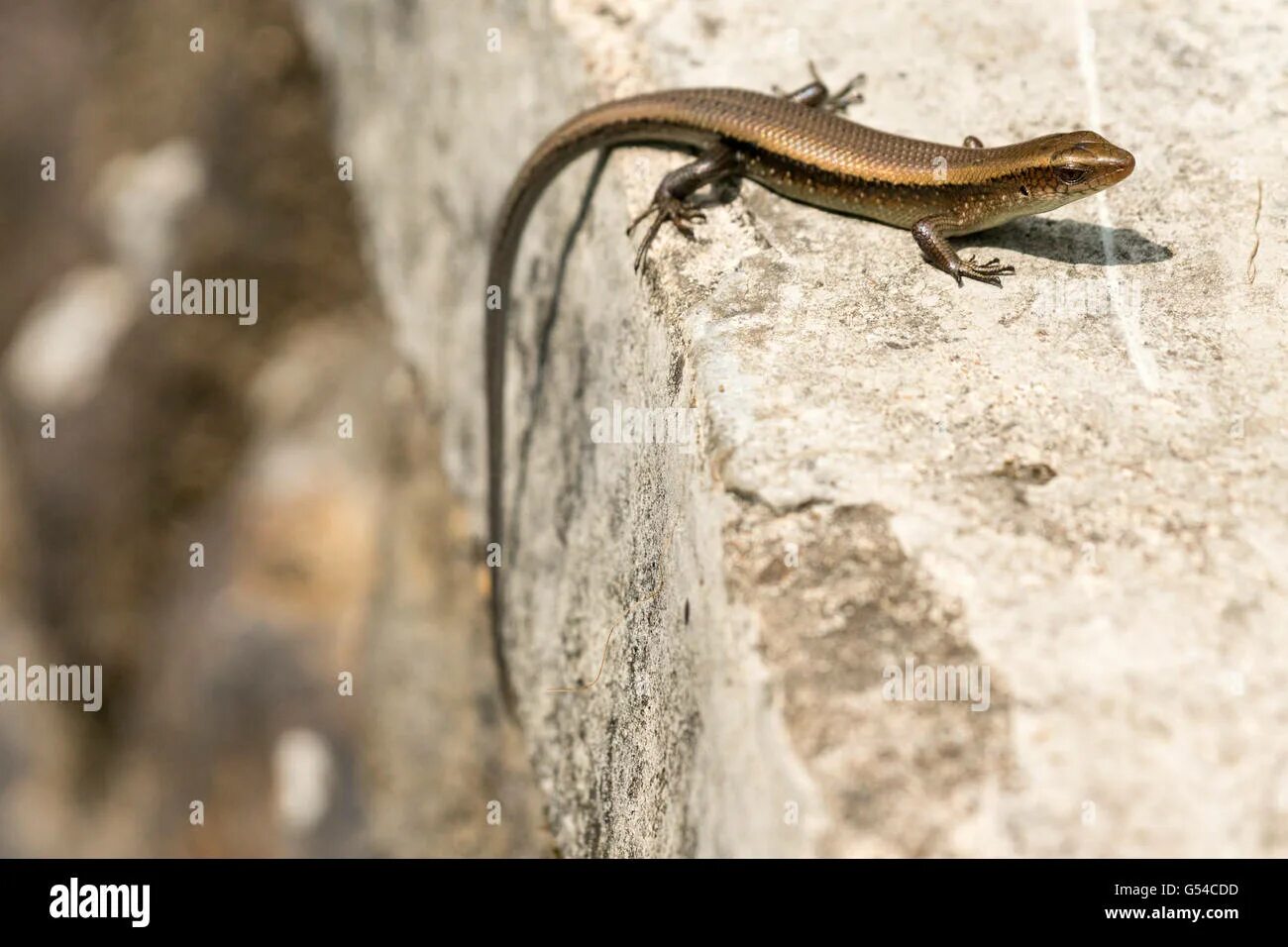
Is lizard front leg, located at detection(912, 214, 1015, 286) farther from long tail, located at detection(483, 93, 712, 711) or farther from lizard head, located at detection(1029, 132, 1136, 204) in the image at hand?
long tail, located at detection(483, 93, 712, 711)

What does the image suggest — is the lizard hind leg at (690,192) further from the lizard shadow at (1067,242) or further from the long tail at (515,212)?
the lizard shadow at (1067,242)

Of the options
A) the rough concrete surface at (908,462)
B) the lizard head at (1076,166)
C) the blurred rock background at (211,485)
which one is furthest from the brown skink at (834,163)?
the blurred rock background at (211,485)

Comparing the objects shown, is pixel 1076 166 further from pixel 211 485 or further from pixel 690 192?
pixel 211 485

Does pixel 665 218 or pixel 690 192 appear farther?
pixel 690 192

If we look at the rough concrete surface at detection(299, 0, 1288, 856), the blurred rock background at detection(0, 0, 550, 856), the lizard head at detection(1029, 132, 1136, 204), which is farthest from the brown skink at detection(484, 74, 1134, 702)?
the blurred rock background at detection(0, 0, 550, 856)

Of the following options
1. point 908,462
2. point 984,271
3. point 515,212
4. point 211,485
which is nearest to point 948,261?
point 984,271

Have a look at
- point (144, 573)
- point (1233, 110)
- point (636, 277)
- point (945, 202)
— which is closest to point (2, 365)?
point (144, 573)
